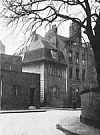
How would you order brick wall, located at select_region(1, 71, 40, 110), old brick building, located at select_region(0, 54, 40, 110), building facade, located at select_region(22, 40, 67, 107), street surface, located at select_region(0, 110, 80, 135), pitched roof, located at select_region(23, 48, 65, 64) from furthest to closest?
pitched roof, located at select_region(23, 48, 65, 64) < building facade, located at select_region(22, 40, 67, 107) < brick wall, located at select_region(1, 71, 40, 110) < old brick building, located at select_region(0, 54, 40, 110) < street surface, located at select_region(0, 110, 80, 135)

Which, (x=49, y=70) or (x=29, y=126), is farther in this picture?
(x=49, y=70)

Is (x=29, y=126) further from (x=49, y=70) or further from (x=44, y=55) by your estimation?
(x=49, y=70)

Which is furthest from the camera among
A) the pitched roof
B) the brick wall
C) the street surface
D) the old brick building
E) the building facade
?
the pitched roof

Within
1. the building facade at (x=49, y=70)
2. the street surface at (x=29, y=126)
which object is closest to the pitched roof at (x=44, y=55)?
the building facade at (x=49, y=70)

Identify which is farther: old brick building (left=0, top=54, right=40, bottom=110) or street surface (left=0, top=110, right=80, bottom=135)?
old brick building (left=0, top=54, right=40, bottom=110)

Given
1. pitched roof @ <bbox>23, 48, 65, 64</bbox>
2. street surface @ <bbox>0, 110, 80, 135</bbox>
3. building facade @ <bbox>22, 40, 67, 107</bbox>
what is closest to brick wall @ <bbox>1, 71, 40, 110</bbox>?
building facade @ <bbox>22, 40, 67, 107</bbox>

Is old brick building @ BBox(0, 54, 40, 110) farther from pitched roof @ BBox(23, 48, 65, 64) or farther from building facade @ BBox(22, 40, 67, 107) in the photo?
pitched roof @ BBox(23, 48, 65, 64)

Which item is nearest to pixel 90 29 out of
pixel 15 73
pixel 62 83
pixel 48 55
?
pixel 15 73

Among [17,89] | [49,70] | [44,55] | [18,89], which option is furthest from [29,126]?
[49,70]

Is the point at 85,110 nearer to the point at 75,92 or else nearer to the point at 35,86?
the point at 35,86

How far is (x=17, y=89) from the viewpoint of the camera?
40719 millimetres

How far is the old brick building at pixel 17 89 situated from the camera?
126ft

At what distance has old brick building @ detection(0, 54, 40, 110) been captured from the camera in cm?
3850

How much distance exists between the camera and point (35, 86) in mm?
43750
